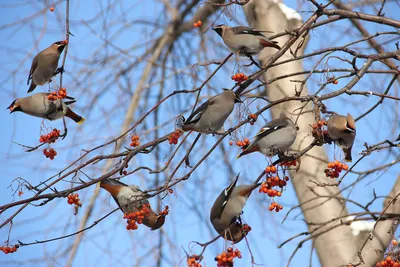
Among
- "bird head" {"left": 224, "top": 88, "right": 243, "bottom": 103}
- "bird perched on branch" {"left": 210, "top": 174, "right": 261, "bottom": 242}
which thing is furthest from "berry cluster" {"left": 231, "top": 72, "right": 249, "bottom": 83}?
"bird perched on branch" {"left": 210, "top": 174, "right": 261, "bottom": 242}

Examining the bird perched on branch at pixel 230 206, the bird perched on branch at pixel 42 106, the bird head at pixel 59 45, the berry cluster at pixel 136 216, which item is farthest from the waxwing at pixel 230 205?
the bird head at pixel 59 45

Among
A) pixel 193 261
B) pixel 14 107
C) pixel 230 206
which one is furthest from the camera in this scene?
pixel 14 107

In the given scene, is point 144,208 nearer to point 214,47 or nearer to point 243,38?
point 243,38

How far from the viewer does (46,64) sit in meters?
3.43

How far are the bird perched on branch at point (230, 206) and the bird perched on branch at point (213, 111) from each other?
351 millimetres

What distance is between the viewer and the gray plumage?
3.38 metres

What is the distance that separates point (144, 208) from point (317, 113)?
3.05 ft

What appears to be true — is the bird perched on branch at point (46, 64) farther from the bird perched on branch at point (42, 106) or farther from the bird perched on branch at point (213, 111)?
the bird perched on branch at point (213, 111)

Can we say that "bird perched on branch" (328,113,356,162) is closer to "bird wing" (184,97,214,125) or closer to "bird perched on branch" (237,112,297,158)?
"bird perched on branch" (237,112,297,158)

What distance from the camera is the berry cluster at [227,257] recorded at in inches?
103

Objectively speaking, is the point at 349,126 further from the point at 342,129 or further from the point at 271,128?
the point at 271,128

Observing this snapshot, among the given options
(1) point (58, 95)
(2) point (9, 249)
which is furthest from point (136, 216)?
(1) point (58, 95)

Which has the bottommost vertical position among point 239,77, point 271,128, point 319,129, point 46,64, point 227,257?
point 227,257

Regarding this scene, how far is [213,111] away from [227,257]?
936 millimetres
